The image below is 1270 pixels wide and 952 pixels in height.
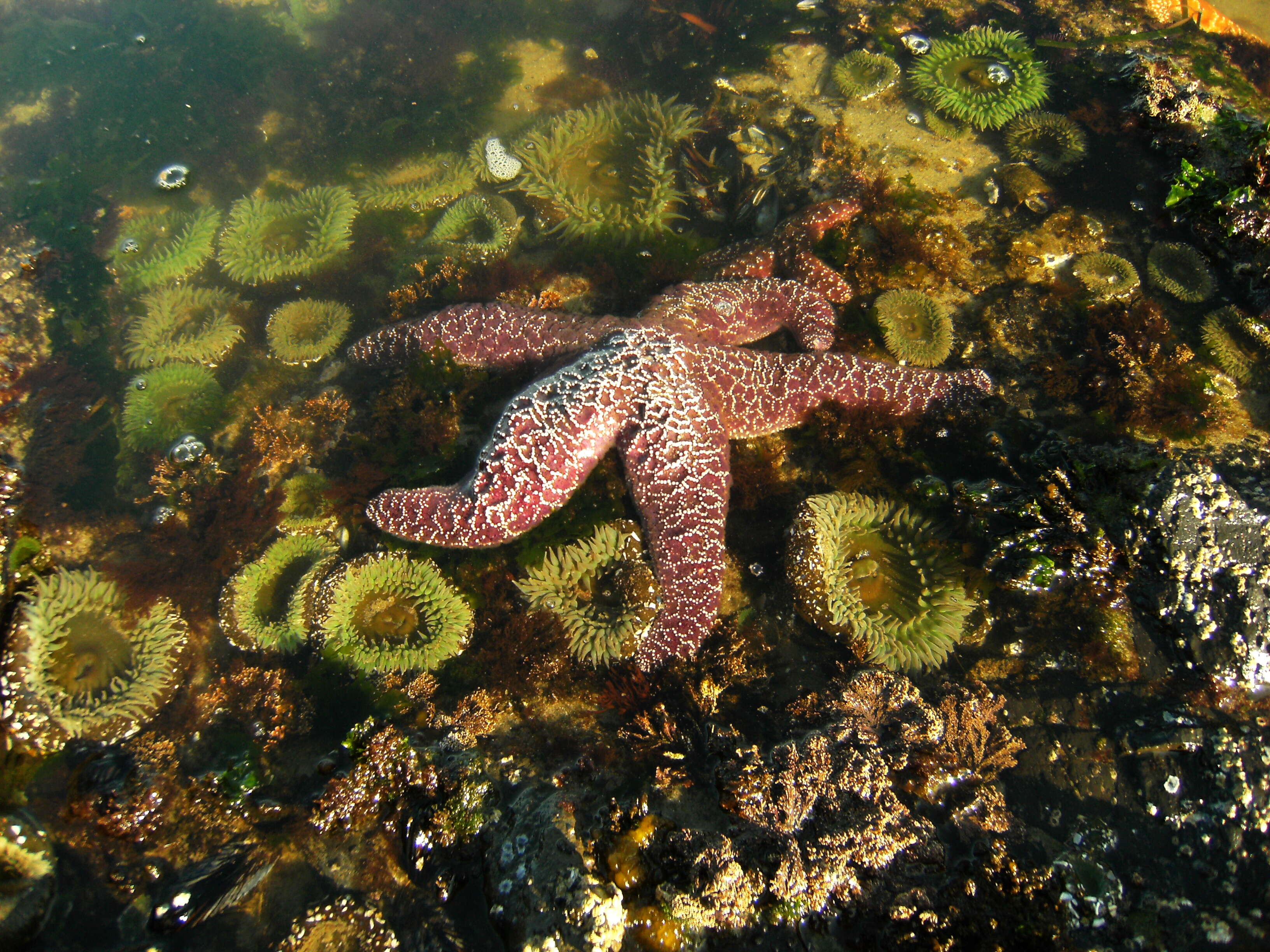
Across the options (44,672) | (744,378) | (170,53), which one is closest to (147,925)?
(44,672)

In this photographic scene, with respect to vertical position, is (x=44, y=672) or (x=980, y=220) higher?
(x=980, y=220)

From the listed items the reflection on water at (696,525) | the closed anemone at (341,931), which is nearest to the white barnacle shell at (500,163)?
the reflection on water at (696,525)

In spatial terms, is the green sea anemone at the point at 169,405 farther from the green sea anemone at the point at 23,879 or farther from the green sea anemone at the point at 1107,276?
the green sea anemone at the point at 1107,276

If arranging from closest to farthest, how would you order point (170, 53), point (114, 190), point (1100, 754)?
1. point (1100, 754)
2. point (114, 190)
3. point (170, 53)

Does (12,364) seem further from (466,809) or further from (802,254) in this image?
(802,254)

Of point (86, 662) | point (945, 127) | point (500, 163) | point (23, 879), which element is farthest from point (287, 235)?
point (945, 127)

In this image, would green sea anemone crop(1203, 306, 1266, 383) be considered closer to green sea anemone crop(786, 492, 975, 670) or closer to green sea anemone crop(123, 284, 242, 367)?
green sea anemone crop(786, 492, 975, 670)

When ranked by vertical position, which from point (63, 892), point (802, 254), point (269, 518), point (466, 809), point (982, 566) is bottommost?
point (63, 892)

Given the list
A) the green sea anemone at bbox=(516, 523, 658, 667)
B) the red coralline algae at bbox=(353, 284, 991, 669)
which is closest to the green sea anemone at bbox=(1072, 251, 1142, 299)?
the red coralline algae at bbox=(353, 284, 991, 669)
